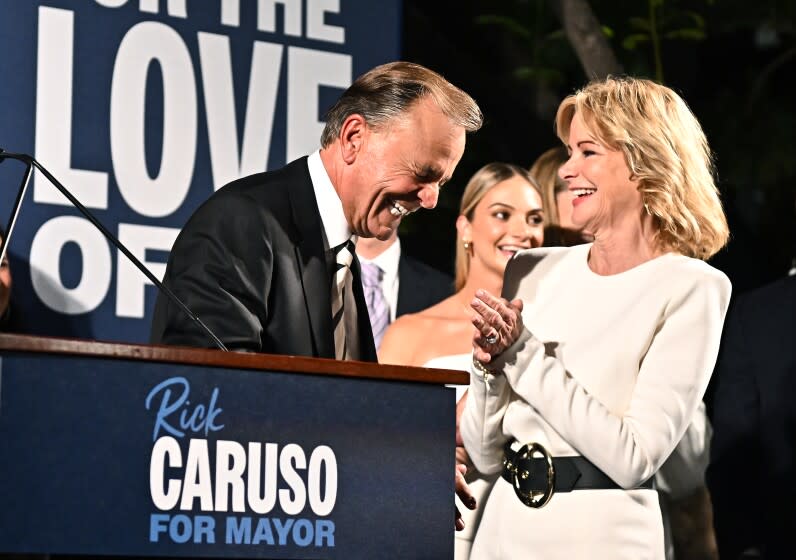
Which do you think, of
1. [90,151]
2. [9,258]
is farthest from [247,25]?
[9,258]

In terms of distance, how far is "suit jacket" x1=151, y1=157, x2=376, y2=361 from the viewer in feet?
8.32

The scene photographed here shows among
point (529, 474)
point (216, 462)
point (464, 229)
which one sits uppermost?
point (464, 229)

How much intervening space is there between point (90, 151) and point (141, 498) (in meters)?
2.08

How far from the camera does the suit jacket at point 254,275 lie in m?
2.54

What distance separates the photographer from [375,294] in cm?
462

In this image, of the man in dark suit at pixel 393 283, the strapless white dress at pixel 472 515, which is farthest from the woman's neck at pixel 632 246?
the man in dark suit at pixel 393 283

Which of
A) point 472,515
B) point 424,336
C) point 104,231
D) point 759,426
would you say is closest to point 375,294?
point 424,336

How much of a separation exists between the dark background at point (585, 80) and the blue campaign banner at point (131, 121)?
1.78 m

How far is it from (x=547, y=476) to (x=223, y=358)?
0.98 metres

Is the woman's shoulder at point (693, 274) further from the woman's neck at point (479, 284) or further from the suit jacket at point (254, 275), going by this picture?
the woman's neck at point (479, 284)

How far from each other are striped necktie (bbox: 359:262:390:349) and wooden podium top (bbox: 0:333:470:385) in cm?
228

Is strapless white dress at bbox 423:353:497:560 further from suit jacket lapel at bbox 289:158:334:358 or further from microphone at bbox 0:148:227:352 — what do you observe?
microphone at bbox 0:148:227:352

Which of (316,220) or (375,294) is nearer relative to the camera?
(316,220)

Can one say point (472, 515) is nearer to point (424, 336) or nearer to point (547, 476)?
point (547, 476)
